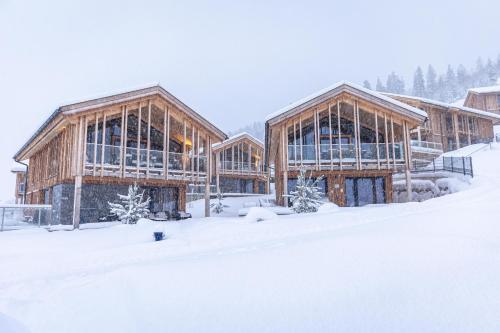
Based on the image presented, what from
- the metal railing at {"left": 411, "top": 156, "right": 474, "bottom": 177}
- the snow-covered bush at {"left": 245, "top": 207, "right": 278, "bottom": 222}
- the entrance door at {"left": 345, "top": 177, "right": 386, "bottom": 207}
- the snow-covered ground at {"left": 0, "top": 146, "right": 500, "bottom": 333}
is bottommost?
the snow-covered ground at {"left": 0, "top": 146, "right": 500, "bottom": 333}

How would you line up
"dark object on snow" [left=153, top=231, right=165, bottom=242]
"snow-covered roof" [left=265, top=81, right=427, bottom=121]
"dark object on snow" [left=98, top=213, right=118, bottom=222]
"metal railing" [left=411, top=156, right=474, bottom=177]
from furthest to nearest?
"metal railing" [left=411, top=156, right=474, bottom=177] < "snow-covered roof" [left=265, top=81, right=427, bottom=121] < "dark object on snow" [left=98, top=213, right=118, bottom=222] < "dark object on snow" [left=153, top=231, right=165, bottom=242]

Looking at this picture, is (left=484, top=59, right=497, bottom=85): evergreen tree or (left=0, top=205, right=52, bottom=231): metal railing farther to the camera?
(left=484, top=59, right=497, bottom=85): evergreen tree

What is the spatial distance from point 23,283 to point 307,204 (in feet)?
32.0

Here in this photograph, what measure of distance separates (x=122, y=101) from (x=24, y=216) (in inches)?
286

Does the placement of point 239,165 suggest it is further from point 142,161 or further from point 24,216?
point 24,216

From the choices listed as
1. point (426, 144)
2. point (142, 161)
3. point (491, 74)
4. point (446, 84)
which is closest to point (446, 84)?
point (446, 84)

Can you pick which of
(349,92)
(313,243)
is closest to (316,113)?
(349,92)

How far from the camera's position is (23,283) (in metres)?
5.71

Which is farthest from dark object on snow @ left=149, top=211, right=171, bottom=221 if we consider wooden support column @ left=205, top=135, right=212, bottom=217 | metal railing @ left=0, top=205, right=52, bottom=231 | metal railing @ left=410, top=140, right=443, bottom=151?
metal railing @ left=410, top=140, right=443, bottom=151

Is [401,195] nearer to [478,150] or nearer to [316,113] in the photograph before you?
[316,113]

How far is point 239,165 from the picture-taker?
3338cm

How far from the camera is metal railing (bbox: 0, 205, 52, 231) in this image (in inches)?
529

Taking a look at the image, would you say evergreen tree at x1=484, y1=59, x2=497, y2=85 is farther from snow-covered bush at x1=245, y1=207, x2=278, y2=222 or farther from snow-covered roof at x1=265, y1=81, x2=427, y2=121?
snow-covered bush at x1=245, y1=207, x2=278, y2=222

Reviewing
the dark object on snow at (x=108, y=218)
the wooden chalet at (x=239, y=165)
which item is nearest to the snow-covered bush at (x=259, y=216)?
the dark object on snow at (x=108, y=218)
